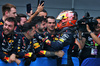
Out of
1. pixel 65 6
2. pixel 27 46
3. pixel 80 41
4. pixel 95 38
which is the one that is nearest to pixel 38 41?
pixel 27 46

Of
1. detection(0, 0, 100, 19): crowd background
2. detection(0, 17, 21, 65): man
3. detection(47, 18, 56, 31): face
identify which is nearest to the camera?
detection(0, 17, 21, 65): man

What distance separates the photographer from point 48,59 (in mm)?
2523

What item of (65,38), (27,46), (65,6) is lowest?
(27,46)

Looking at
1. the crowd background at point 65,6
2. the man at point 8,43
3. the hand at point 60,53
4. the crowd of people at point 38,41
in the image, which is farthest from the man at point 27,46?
the crowd background at point 65,6

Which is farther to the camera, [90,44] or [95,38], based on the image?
[90,44]

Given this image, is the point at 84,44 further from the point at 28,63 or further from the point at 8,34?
the point at 8,34

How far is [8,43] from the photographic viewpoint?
2.26 metres

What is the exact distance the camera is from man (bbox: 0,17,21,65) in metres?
2.23

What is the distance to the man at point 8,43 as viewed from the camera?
2.23 m

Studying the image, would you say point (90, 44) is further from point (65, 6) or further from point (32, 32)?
point (65, 6)

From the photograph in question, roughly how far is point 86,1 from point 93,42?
12.3 feet

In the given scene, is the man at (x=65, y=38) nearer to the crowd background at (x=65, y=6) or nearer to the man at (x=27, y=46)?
the man at (x=27, y=46)

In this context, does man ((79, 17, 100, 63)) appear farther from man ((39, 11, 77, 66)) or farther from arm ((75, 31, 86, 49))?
man ((39, 11, 77, 66))

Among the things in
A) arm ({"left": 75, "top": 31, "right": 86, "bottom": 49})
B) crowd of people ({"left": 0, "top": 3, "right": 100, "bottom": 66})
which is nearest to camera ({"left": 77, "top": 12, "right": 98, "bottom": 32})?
crowd of people ({"left": 0, "top": 3, "right": 100, "bottom": 66})
